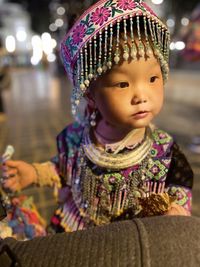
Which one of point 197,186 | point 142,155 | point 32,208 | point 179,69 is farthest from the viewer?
point 179,69

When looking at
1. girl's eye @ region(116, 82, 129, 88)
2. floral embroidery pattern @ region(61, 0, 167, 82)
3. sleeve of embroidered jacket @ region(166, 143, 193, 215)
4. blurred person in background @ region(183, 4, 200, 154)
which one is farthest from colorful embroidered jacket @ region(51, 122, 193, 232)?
blurred person in background @ region(183, 4, 200, 154)

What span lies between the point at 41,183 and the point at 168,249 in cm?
84

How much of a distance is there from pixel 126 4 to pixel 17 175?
723mm

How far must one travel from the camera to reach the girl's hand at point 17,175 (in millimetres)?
1194

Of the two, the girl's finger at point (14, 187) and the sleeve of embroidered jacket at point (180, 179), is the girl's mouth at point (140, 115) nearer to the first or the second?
the sleeve of embroidered jacket at point (180, 179)

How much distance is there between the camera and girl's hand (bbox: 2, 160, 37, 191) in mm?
1194

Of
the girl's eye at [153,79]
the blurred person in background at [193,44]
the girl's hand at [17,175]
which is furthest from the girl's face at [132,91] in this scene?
the blurred person in background at [193,44]

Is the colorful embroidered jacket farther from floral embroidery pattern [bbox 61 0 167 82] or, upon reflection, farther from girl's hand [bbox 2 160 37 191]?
floral embroidery pattern [bbox 61 0 167 82]

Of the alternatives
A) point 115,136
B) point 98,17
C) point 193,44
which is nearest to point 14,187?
point 115,136

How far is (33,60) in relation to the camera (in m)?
31.3

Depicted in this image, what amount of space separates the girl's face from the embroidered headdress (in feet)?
0.09

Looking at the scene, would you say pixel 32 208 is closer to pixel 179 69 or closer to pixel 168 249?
pixel 168 249

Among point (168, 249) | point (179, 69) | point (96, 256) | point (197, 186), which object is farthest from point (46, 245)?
point (179, 69)

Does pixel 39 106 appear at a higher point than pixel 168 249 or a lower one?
lower
